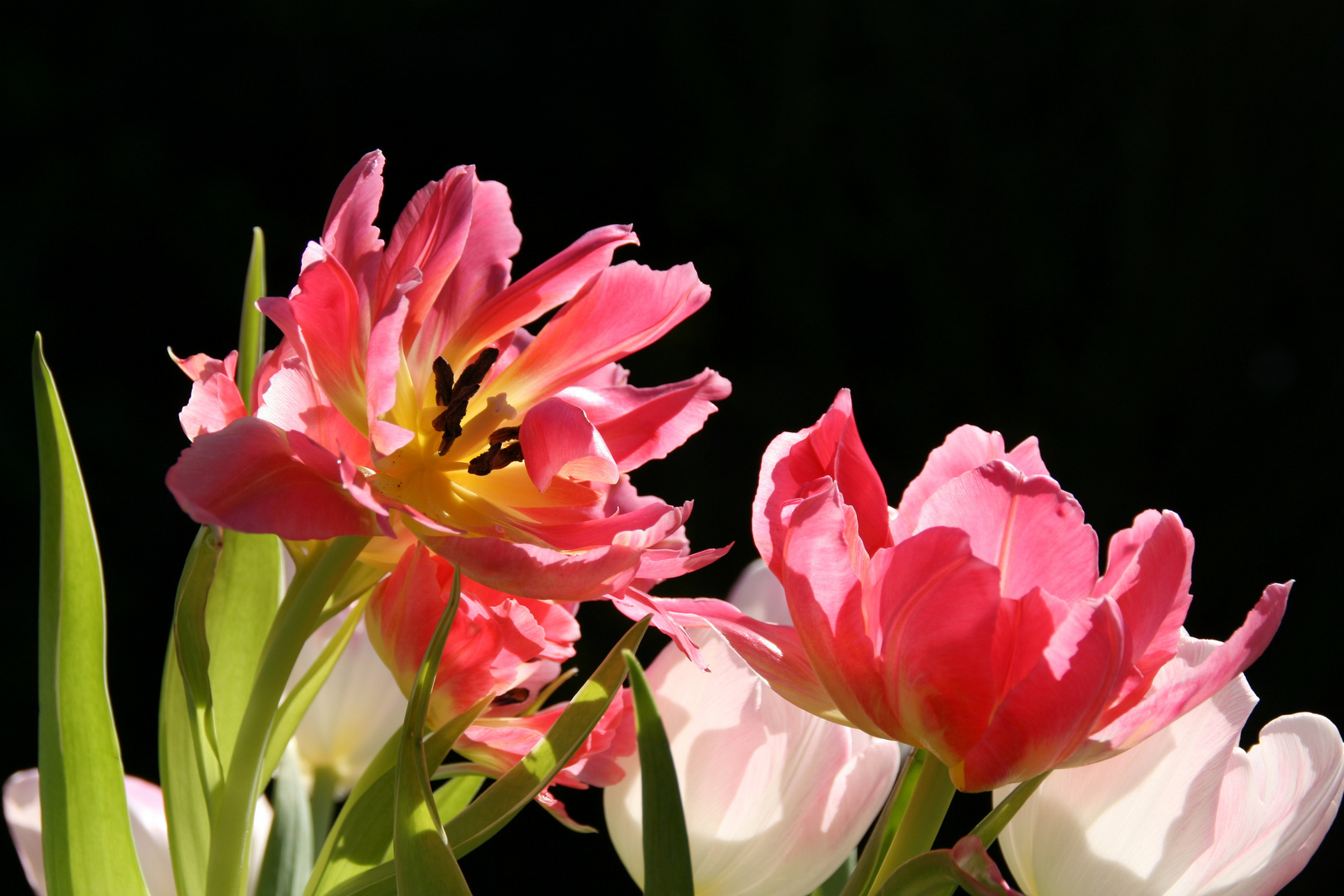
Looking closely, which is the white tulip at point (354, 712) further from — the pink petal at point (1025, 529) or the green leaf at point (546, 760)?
the pink petal at point (1025, 529)

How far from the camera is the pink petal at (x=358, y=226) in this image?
9.1 inches

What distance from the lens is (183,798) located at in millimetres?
292

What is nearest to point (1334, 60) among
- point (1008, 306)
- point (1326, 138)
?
point (1326, 138)

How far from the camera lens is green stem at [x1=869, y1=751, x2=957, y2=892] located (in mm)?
240

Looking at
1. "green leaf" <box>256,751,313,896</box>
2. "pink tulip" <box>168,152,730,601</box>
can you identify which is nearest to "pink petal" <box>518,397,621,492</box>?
"pink tulip" <box>168,152,730,601</box>

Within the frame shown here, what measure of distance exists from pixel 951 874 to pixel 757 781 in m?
0.07

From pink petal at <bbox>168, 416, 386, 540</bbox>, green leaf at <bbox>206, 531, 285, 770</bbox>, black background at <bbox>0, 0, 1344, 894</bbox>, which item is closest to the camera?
pink petal at <bbox>168, 416, 386, 540</bbox>

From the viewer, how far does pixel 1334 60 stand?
1.43 metres

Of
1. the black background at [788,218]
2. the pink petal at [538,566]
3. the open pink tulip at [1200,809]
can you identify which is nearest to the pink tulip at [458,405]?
the pink petal at [538,566]

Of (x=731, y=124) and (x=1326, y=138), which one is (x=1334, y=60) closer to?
(x=1326, y=138)

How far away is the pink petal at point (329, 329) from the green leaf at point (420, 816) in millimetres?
44

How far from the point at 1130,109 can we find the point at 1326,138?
0.78ft

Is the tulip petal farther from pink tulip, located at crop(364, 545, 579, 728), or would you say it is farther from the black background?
the black background

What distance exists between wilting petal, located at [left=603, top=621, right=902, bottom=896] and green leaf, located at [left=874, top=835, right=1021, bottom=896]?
0.13 ft
